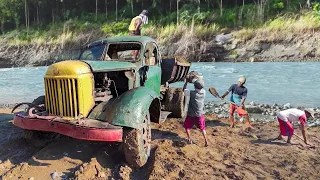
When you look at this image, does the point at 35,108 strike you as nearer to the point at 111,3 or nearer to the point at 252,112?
the point at 252,112

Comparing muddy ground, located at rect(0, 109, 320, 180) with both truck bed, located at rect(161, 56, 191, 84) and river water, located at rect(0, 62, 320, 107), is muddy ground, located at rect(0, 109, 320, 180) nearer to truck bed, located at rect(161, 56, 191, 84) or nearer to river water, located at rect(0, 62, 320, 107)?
truck bed, located at rect(161, 56, 191, 84)

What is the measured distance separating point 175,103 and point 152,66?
1.43m

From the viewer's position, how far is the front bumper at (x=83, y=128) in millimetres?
4988

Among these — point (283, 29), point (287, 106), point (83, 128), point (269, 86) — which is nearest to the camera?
point (83, 128)

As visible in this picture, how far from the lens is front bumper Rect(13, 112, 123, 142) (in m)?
4.99

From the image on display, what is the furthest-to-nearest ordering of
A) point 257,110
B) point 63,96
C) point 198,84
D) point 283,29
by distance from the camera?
point 283,29, point 257,110, point 198,84, point 63,96

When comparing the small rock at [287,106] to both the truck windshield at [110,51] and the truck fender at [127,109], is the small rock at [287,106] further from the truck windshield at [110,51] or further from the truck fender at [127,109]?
the truck fender at [127,109]

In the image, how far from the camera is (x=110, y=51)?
7.42 m

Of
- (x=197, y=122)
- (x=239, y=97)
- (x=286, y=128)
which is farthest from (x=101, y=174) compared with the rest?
(x=239, y=97)

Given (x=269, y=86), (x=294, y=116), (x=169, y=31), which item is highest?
(x=169, y=31)

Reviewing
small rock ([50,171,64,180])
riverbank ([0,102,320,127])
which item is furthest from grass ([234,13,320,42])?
small rock ([50,171,64,180])

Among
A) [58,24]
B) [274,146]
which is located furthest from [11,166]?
[58,24]

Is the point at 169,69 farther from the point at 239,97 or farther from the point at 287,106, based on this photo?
the point at 287,106

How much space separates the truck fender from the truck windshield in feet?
4.88
